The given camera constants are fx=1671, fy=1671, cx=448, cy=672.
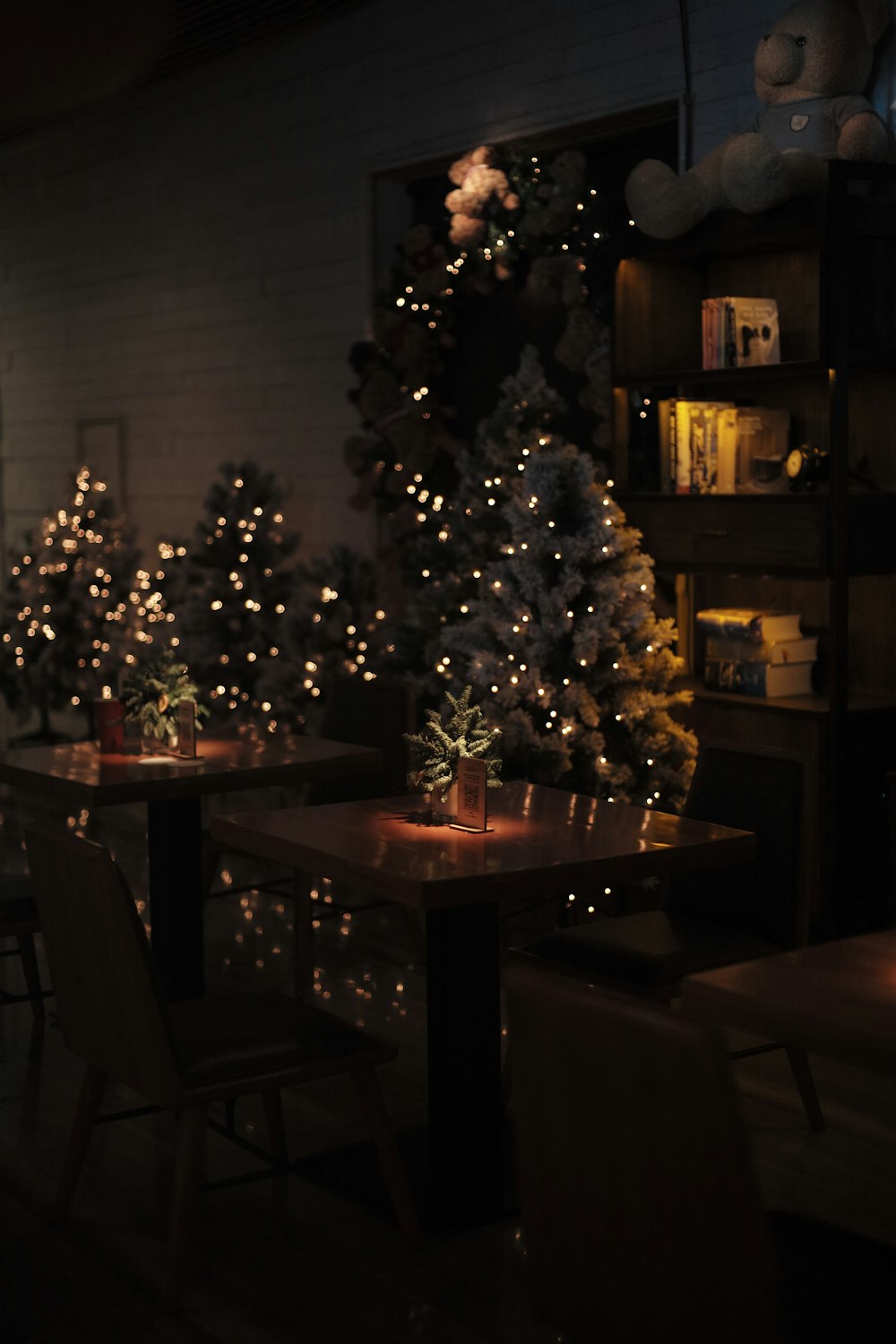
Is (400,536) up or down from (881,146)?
down

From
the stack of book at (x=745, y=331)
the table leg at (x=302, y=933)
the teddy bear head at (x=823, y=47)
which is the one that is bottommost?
the table leg at (x=302, y=933)

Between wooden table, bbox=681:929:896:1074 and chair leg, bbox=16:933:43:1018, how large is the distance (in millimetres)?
2505

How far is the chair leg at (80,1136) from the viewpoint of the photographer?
3.23m

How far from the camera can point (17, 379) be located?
10.0 meters

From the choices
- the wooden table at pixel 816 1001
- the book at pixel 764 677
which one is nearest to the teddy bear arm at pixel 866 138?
the book at pixel 764 677

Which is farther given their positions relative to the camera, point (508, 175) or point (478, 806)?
point (508, 175)

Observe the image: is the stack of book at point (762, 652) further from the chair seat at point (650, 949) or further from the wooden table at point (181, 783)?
the chair seat at point (650, 949)

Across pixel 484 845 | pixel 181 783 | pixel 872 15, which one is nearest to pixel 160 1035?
pixel 484 845

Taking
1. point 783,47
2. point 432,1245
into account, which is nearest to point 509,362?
point 783,47

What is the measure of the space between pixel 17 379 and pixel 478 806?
7376 mm

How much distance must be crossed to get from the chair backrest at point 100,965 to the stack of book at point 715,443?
276 centimetres

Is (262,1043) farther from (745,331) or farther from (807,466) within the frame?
(745,331)

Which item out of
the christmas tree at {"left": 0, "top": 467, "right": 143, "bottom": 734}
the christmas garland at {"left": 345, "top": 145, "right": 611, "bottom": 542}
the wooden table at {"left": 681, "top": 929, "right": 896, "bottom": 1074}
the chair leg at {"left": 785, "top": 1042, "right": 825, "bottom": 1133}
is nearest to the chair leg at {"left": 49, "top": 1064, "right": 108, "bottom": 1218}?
the wooden table at {"left": 681, "top": 929, "right": 896, "bottom": 1074}

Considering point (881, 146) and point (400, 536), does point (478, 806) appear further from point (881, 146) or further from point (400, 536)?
→ point (400, 536)
